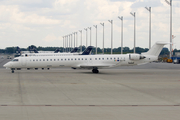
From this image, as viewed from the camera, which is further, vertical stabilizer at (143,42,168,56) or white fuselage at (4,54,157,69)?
vertical stabilizer at (143,42,168,56)

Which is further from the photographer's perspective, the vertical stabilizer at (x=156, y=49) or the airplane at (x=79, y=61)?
the vertical stabilizer at (x=156, y=49)

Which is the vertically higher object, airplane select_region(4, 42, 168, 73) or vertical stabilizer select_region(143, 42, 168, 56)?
vertical stabilizer select_region(143, 42, 168, 56)

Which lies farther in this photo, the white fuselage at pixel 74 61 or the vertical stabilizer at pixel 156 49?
the vertical stabilizer at pixel 156 49

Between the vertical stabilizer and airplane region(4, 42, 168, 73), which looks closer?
airplane region(4, 42, 168, 73)

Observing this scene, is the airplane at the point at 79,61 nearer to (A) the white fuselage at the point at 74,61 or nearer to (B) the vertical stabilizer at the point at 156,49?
(A) the white fuselage at the point at 74,61

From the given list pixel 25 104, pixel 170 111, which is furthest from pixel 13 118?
pixel 170 111

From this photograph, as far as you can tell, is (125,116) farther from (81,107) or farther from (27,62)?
(27,62)

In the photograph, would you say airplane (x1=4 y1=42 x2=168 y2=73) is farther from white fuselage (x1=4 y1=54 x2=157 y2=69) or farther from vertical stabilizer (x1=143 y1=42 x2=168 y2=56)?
vertical stabilizer (x1=143 y1=42 x2=168 y2=56)

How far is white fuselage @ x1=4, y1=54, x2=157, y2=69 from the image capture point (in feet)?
119

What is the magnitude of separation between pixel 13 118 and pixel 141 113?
546 centimetres

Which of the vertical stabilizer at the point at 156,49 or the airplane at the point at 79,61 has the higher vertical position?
the vertical stabilizer at the point at 156,49

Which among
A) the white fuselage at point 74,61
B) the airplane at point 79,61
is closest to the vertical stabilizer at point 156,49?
the airplane at point 79,61

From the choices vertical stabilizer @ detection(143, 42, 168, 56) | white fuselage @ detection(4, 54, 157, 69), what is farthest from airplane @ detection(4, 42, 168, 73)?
vertical stabilizer @ detection(143, 42, 168, 56)

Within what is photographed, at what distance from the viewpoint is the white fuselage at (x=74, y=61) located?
36.2m
